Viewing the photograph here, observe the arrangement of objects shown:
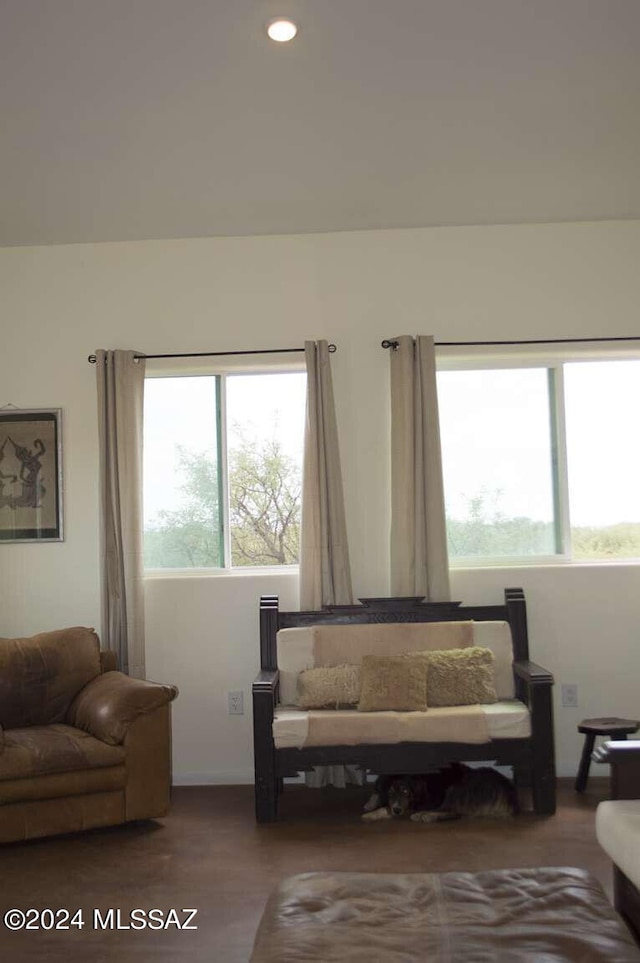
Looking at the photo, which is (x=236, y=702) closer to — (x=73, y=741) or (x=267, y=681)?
(x=267, y=681)

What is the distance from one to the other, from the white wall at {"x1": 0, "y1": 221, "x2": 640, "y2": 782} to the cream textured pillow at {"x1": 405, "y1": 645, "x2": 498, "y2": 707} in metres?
0.63

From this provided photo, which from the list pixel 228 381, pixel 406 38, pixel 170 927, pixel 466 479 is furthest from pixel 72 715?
pixel 406 38

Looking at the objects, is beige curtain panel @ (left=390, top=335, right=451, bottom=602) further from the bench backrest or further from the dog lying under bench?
the dog lying under bench

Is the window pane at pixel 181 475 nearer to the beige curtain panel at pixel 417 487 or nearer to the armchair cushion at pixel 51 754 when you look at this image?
the beige curtain panel at pixel 417 487

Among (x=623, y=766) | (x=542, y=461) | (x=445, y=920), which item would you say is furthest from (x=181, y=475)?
(x=445, y=920)

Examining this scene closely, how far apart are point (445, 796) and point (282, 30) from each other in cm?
318

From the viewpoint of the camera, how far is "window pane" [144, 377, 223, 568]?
512cm

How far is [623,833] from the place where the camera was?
97.9 inches

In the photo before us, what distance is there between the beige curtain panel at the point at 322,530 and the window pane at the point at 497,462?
648 mm

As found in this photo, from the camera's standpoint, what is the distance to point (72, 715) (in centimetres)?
441

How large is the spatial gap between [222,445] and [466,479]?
1.37m

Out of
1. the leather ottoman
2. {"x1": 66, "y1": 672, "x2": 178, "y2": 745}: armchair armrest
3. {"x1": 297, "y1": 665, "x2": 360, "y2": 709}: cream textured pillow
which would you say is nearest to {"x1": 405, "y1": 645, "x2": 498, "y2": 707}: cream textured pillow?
{"x1": 297, "y1": 665, "x2": 360, "y2": 709}: cream textured pillow

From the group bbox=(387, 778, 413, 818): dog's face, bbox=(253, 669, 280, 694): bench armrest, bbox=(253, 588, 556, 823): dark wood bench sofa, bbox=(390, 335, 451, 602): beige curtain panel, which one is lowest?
bbox=(387, 778, 413, 818): dog's face

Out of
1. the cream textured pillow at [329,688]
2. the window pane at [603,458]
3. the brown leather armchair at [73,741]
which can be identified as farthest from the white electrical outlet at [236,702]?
the window pane at [603,458]
